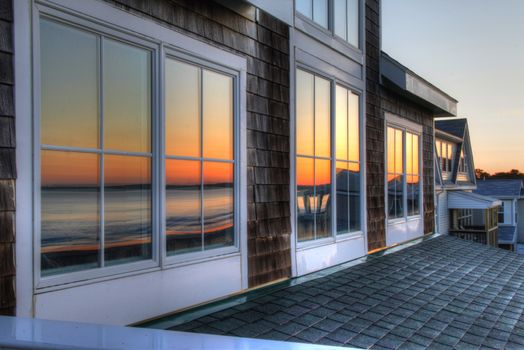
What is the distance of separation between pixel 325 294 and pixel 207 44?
256 centimetres

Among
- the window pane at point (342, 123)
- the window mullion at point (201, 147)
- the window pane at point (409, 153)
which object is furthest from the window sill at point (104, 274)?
the window pane at point (409, 153)

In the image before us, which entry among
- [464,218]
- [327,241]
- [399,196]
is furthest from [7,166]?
[464,218]

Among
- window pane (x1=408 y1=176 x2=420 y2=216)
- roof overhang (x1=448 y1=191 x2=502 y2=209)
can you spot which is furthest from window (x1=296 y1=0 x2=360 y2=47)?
roof overhang (x1=448 y1=191 x2=502 y2=209)

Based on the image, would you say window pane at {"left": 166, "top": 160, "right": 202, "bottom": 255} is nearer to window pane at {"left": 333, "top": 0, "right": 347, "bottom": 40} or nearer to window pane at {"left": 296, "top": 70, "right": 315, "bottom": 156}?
window pane at {"left": 296, "top": 70, "right": 315, "bottom": 156}

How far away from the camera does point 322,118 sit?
553 cm

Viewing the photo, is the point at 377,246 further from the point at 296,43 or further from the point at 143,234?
the point at 143,234

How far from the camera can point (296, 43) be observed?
4992 mm

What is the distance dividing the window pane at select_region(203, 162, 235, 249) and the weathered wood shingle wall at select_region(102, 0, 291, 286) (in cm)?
27

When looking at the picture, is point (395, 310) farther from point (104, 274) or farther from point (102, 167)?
point (102, 167)

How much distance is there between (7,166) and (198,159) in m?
1.52

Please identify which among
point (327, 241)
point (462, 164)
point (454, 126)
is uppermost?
point (454, 126)

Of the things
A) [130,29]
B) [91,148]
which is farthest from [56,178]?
[130,29]

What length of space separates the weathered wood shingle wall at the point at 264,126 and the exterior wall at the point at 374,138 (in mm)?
2352

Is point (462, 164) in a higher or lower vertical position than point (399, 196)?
higher
